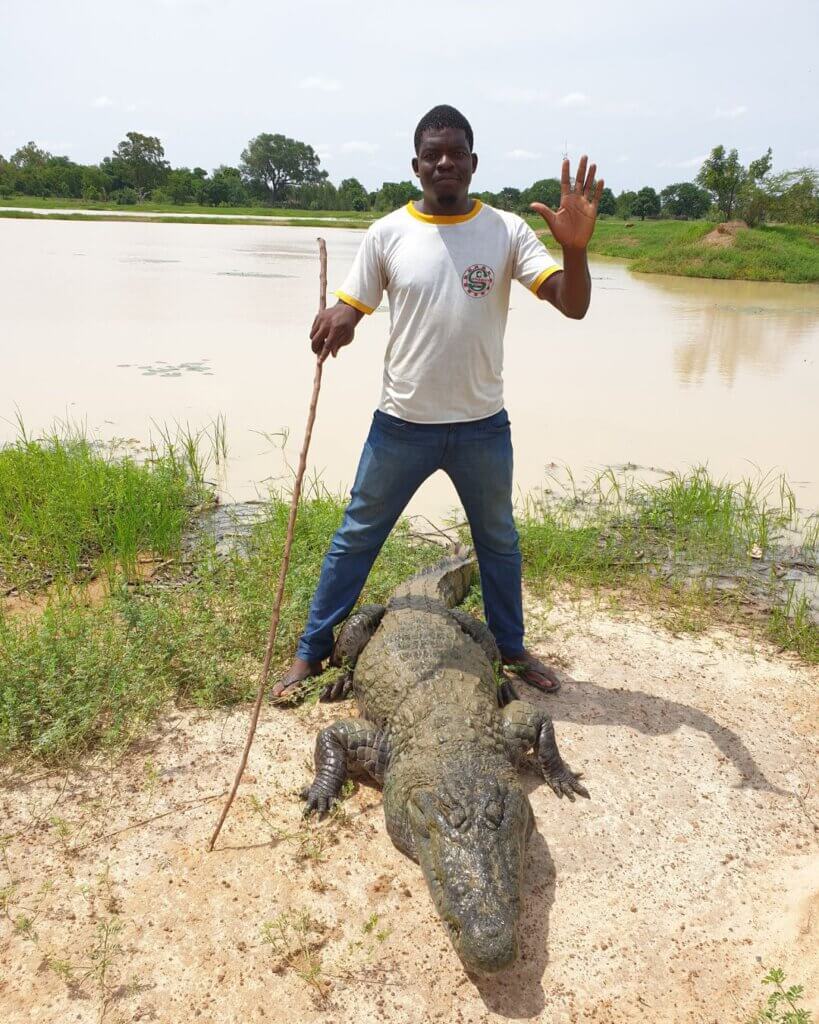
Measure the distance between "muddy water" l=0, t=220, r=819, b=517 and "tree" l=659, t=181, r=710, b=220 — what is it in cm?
5152

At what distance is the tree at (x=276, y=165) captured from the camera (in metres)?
72.2

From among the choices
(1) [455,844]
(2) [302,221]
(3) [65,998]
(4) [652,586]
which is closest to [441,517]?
(4) [652,586]

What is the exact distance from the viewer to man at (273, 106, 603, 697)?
2.41 meters

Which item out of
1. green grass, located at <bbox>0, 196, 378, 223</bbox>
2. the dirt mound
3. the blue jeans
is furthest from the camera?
green grass, located at <bbox>0, 196, 378, 223</bbox>

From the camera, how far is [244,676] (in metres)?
2.99

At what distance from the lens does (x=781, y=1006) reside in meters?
1.78

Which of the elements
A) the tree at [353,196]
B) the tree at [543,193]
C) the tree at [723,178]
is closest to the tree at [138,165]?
the tree at [353,196]

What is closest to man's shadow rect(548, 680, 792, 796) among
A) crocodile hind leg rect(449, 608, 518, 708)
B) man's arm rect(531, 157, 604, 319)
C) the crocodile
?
crocodile hind leg rect(449, 608, 518, 708)

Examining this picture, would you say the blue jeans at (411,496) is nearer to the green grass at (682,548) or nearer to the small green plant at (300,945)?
the green grass at (682,548)

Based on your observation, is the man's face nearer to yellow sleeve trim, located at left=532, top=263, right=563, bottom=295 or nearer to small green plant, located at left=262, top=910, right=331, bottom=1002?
yellow sleeve trim, located at left=532, top=263, right=563, bottom=295

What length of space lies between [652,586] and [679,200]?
65.2 metres

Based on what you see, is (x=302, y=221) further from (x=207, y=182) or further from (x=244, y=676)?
(x=244, y=676)

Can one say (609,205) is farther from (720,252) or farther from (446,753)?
(446,753)

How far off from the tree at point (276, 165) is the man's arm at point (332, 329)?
77.1 m
